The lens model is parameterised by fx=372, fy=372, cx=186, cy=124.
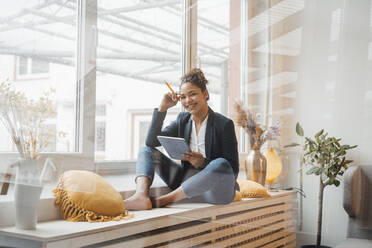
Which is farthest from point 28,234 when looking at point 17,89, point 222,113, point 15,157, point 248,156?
point 248,156

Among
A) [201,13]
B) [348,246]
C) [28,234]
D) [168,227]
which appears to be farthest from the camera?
[201,13]

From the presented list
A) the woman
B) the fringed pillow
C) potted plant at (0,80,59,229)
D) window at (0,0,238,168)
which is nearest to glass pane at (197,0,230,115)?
window at (0,0,238,168)

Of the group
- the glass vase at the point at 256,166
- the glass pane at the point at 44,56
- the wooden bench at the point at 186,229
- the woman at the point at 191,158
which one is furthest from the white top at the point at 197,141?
the glass pane at the point at 44,56

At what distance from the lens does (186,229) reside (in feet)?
4.73

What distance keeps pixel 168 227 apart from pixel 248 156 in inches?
23.0

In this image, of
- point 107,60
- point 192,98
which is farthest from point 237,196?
point 107,60

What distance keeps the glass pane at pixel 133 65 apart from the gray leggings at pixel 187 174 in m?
0.07

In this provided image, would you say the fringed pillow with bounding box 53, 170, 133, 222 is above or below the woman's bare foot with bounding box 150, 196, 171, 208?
above

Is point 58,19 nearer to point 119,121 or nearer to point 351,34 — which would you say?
point 119,121

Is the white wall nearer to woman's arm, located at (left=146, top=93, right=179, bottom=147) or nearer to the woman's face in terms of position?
the woman's face

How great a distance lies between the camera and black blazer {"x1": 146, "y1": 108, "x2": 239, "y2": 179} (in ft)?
4.87

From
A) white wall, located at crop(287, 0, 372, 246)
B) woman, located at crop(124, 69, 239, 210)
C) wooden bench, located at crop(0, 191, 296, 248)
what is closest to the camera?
wooden bench, located at crop(0, 191, 296, 248)

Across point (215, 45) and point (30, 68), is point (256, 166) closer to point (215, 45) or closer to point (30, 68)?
point (215, 45)

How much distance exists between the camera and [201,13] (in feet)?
5.74
